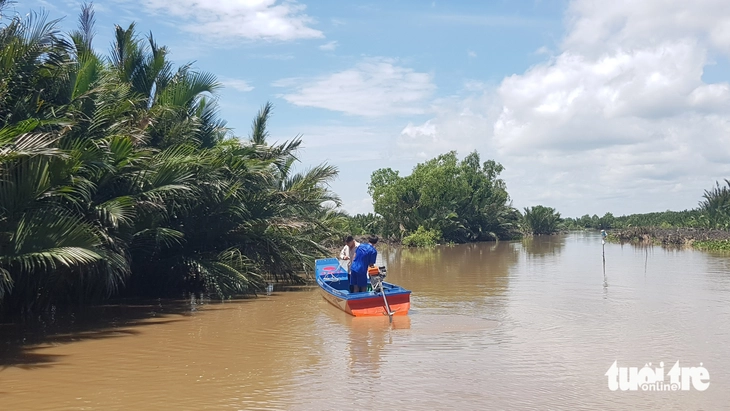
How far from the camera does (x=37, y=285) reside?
1186cm

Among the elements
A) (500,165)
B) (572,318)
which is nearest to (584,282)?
(572,318)

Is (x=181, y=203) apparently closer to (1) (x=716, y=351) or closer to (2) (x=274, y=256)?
(2) (x=274, y=256)

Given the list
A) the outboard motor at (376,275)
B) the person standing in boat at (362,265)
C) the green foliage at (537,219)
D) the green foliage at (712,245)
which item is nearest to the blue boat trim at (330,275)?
the person standing in boat at (362,265)

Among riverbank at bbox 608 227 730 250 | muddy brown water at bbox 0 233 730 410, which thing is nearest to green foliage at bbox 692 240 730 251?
riverbank at bbox 608 227 730 250

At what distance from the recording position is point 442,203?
50.7m

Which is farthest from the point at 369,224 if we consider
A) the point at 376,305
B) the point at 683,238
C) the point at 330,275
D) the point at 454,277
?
the point at 376,305

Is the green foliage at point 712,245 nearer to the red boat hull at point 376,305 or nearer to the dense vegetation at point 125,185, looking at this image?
the dense vegetation at point 125,185

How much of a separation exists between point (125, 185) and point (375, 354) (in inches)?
240

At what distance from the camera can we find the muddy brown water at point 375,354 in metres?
7.47

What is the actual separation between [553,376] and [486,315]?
197 inches

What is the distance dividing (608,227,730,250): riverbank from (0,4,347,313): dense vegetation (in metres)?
26.9

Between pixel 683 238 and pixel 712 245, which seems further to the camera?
pixel 683 238

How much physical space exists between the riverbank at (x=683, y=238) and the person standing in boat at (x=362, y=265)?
2801 cm

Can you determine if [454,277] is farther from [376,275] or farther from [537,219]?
[537,219]
